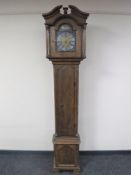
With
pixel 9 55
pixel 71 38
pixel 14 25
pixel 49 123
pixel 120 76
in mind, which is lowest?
pixel 49 123

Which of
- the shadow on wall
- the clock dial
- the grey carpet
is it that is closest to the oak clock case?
the clock dial

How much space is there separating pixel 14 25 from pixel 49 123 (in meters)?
1.29

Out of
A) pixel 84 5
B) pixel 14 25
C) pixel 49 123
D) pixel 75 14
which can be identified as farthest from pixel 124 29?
pixel 49 123

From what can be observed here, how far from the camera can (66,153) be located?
2.42 meters

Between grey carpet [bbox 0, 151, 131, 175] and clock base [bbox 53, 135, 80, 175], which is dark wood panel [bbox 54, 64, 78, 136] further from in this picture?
grey carpet [bbox 0, 151, 131, 175]

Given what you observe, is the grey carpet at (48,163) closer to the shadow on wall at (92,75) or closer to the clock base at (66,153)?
the clock base at (66,153)

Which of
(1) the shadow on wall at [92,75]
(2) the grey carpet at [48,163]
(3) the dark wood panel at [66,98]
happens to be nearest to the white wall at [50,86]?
(1) the shadow on wall at [92,75]

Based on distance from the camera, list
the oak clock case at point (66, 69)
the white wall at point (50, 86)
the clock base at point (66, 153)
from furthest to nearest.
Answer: the white wall at point (50, 86)
the clock base at point (66, 153)
the oak clock case at point (66, 69)

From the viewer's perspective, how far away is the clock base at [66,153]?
2381mm

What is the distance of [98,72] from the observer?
2.64m

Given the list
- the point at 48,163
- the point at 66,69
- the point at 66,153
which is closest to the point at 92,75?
the point at 66,69

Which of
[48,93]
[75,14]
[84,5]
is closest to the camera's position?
[75,14]

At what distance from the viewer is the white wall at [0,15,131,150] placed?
8.41ft

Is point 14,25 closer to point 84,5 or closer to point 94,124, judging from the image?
point 84,5
